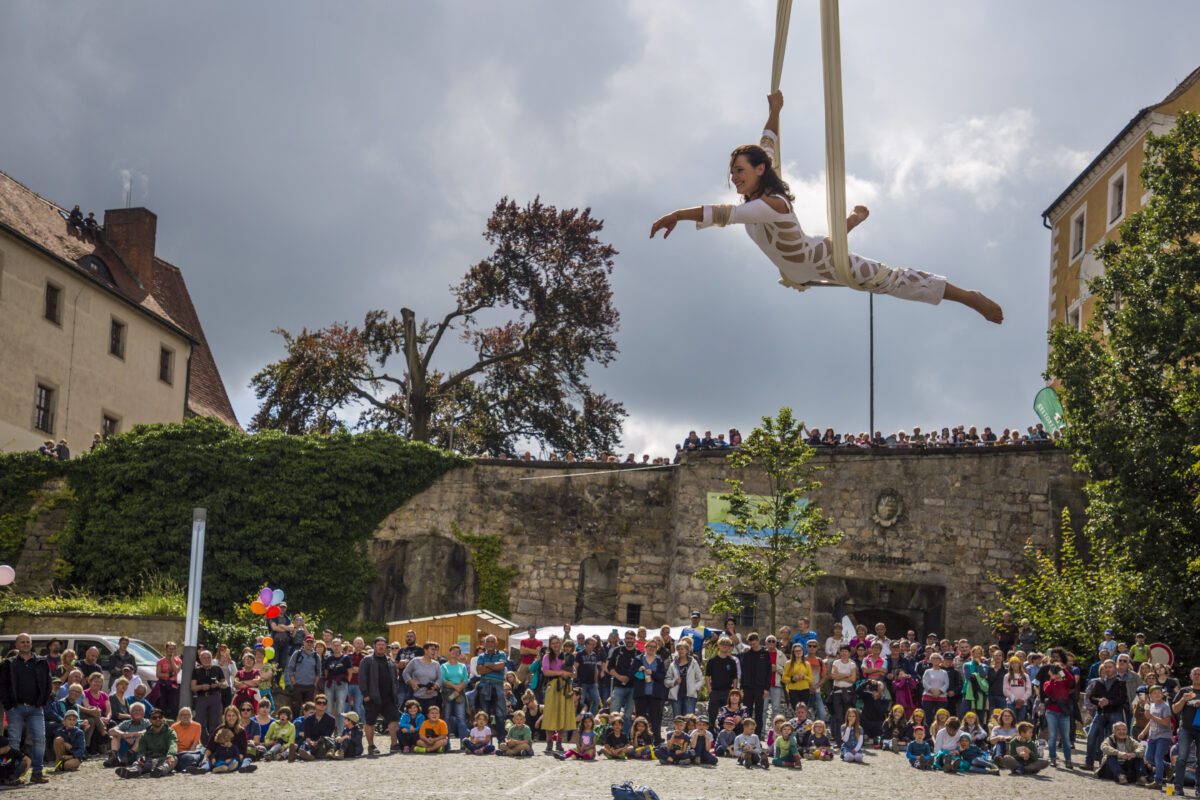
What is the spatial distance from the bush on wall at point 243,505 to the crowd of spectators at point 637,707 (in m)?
10.3

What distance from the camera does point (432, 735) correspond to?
16.9m

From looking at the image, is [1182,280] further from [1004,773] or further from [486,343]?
[486,343]

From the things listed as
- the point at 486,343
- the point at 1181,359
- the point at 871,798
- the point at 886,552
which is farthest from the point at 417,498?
the point at 871,798

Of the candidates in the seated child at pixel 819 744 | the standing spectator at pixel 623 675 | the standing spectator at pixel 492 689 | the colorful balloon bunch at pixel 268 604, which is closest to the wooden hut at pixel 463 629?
the colorful balloon bunch at pixel 268 604

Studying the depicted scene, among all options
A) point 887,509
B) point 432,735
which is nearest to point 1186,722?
point 432,735

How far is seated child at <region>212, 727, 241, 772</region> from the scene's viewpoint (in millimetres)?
15648

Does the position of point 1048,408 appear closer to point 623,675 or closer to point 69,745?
point 623,675

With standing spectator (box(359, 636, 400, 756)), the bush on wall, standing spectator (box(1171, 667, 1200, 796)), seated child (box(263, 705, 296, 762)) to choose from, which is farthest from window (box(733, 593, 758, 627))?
standing spectator (box(1171, 667, 1200, 796))

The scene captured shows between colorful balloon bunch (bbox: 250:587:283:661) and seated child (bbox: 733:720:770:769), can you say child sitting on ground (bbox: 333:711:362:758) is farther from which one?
colorful balloon bunch (bbox: 250:587:283:661)

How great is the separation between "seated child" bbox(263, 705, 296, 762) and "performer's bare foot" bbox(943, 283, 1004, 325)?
12.4 metres

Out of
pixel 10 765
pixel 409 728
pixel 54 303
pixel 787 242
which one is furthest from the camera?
pixel 54 303

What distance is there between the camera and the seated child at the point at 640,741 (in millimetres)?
16625

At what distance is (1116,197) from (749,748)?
917 inches

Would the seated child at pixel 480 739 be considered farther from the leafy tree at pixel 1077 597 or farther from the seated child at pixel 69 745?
the leafy tree at pixel 1077 597
